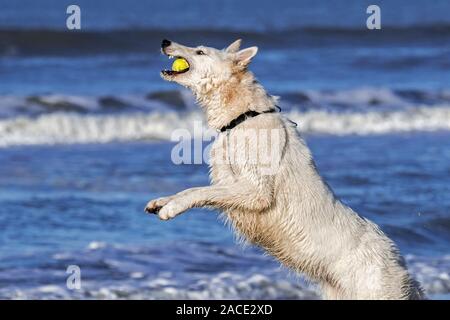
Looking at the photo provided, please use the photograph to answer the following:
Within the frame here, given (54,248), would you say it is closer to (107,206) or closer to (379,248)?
(107,206)

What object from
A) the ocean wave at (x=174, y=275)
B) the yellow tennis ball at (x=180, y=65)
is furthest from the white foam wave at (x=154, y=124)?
the yellow tennis ball at (x=180, y=65)

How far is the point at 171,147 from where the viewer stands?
1716 cm

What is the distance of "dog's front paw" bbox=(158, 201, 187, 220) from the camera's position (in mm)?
6812

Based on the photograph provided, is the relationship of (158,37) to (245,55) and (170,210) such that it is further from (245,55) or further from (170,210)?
(170,210)

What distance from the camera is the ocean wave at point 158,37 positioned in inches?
1163

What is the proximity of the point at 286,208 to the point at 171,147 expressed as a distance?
33.6ft

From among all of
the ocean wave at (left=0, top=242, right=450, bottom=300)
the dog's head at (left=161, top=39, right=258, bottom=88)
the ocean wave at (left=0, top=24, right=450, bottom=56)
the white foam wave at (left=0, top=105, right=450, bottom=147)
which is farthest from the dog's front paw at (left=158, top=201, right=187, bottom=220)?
the ocean wave at (left=0, top=24, right=450, bottom=56)

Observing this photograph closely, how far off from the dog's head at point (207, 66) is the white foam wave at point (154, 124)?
10744mm

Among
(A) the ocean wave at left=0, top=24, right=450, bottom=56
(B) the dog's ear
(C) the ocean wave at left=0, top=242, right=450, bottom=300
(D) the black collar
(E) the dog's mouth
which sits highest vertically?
(A) the ocean wave at left=0, top=24, right=450, bottom=56

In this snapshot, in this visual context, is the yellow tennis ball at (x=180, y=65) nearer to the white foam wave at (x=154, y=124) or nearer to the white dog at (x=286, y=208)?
the white dog at (x=286, y=208)

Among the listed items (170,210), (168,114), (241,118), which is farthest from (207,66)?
(168,114)

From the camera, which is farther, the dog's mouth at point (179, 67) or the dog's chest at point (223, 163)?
the dog's mouth at point (179, 67)

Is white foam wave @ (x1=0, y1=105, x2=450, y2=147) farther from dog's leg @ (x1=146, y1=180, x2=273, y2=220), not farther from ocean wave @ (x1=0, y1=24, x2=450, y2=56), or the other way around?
dog's leg @ (x1=146, y1=180, x2=273, y2=220)

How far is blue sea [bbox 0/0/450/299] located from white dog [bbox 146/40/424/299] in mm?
446
